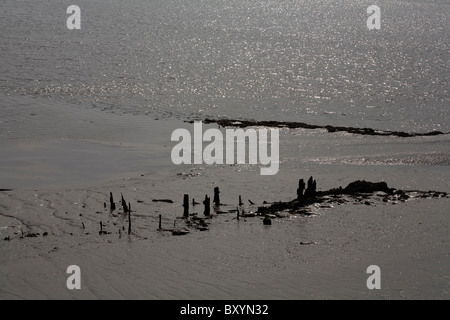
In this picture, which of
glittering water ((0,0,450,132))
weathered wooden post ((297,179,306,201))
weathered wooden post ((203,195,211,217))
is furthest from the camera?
glittering water ((0,0,450,132))

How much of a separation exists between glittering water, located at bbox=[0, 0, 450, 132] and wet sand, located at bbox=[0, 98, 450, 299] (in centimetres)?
1025

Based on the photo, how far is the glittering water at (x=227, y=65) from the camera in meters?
49.1

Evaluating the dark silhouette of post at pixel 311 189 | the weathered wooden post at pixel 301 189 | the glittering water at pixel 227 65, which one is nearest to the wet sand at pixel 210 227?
the weathered wooden post at pixel 301 189

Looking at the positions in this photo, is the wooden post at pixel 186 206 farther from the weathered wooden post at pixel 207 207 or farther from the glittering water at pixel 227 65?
the glittering water at pixel 227 65

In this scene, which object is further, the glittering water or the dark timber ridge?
the glittering water

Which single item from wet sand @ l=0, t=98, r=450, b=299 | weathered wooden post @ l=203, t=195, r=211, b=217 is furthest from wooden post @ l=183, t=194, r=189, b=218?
weathered wooden post @ l=203, t=195, r=211, b=217

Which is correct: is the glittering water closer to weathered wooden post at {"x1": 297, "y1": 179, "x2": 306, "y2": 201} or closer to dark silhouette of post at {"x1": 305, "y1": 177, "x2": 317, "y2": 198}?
dark silhouette of post at {"x1": 305, "y1": 177, "x2": 317, "y2": 198}

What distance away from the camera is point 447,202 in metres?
28.4

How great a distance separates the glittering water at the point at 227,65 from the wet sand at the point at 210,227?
1025 cm

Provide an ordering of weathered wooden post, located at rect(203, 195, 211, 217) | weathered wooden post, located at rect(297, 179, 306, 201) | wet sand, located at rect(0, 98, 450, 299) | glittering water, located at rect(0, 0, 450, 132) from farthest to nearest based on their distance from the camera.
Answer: glittering water, located at rect(0, 0, 450, 132)
weathered wooden post, located at rect(297, 179, 306, 201)
weathered wooden post, located at rect(203, 195, 211, 217)
wet sand, located at rect(0, 98, 450, 299)

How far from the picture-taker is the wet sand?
19422mm
